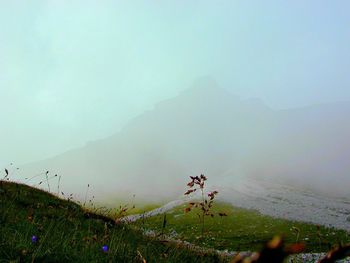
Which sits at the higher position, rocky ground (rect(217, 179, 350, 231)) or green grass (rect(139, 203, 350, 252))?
rocky ground (rect(217, 179, 350, 231))

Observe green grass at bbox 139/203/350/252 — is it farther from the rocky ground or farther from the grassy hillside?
the rocky ground

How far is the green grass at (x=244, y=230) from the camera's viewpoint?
6264 centimetres

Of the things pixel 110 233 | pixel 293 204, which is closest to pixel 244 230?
pixel 293 204

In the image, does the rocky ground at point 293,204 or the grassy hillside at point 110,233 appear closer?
the grassy hillside at point 110,233

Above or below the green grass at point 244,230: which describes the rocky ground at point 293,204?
above

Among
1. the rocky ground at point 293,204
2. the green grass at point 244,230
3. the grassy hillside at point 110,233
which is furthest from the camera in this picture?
the rocky ground at point 293,204

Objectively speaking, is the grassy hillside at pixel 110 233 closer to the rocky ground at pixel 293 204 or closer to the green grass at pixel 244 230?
the green grass at pixel 244 230

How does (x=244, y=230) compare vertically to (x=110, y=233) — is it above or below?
below

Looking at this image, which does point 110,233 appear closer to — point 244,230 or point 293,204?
point 244,230

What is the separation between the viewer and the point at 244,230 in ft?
255

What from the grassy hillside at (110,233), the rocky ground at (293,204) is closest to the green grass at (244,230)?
the grassy hillside at (110,233)

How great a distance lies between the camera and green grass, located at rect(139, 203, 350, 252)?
6264 cm

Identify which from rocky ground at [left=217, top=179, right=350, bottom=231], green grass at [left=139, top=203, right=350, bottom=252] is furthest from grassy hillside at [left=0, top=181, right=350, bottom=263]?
rocky ground at [left=217, top=179, right=350, bottom=231]

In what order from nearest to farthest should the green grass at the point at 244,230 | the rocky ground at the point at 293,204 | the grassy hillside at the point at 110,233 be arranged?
1. the grassy hillside at the point at 110,233
2. the green grass at the point at 244,230
3. the rocky ground at the point at 293,204
